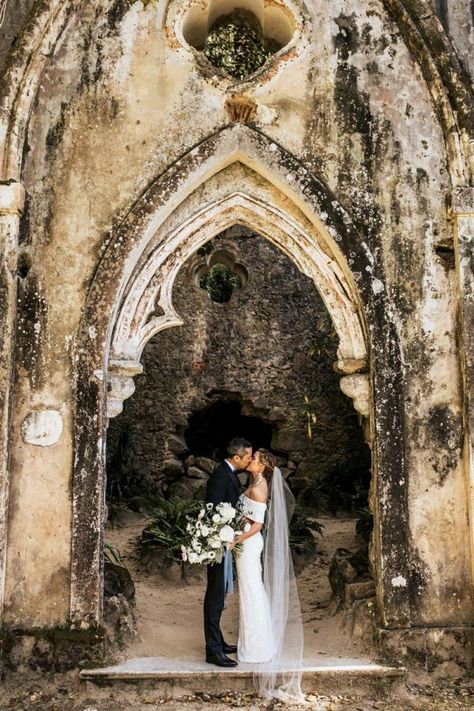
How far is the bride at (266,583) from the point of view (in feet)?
18.4

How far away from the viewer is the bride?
221 inches

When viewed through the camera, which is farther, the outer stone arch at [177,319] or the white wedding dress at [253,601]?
the white wedding dress at [253,601]

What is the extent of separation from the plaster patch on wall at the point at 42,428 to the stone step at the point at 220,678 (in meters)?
1.68

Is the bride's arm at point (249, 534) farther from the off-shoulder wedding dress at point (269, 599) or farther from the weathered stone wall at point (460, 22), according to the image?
the weathered stone wall at point (460, 22)

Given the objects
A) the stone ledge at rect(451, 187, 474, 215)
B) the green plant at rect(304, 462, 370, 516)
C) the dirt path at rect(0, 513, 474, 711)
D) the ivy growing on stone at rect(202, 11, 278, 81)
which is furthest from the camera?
the green plant at rect(304, 462, 370, 516)

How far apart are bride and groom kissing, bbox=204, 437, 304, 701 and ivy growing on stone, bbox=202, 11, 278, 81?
3653mm

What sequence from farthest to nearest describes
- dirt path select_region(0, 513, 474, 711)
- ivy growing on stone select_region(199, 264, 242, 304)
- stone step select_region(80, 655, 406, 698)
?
ivy growing on stone select_region(199, 264, 242, 304) < stone step select_region(80, 655, 406, 698) < dirt path select_region(0, 513, 474, 711)

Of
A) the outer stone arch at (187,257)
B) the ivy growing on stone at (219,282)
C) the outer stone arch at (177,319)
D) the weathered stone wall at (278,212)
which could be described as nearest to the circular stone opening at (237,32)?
the weathered stone wall at (278,212)

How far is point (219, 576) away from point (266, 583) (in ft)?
1.41

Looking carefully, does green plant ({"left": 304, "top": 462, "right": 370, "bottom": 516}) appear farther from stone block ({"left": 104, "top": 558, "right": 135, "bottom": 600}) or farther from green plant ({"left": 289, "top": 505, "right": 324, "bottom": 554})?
stone block ({"left": 104, "top": 558, "right": 135, "bottom": 600})

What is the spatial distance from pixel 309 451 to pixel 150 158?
6481mm

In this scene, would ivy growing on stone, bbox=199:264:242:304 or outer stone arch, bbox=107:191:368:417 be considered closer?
outer stone arch, bbox=107:191:368:417

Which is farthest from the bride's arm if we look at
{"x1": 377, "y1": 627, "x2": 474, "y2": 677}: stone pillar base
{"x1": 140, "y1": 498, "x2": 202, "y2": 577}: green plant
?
{"x1": 140, "y1": 498, "x2": 202, "y2": 577}: green plant

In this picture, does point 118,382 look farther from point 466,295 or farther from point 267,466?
point 466,295
